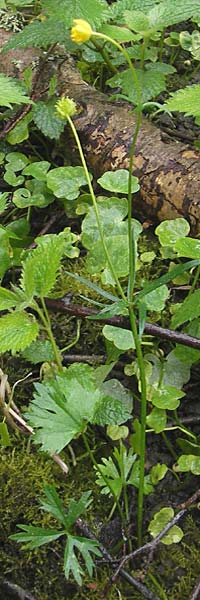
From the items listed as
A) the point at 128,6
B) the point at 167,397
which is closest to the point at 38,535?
the point at 167,397

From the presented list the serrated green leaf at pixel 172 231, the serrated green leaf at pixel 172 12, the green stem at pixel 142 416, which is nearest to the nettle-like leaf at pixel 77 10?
the serrated green leaf at pixel 172 12

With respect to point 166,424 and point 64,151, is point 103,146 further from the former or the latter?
point 166,424

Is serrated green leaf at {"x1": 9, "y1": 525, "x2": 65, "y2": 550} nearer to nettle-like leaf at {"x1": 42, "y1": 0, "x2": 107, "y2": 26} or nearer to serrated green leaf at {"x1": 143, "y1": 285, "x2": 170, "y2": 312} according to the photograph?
serrated green leaf at {"x1": 143, "y1": 285, "x2": 170, "y2": 312}

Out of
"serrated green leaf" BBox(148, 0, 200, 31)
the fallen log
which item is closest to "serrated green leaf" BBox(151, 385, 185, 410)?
the fallen log

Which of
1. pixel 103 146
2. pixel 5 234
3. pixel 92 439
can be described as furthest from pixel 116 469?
pixel 103 146

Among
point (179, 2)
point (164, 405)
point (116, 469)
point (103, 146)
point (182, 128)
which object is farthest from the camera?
point (182, 128)

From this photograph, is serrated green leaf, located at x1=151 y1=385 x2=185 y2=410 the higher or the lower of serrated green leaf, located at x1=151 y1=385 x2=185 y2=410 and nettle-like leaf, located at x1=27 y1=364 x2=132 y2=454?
the lower
